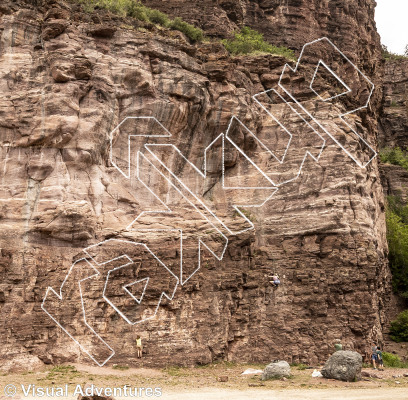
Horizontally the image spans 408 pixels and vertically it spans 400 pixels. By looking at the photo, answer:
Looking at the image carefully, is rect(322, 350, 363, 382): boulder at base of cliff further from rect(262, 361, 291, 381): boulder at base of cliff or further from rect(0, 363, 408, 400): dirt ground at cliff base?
rect(262, 361, 291, 381): boulder at base of cliff

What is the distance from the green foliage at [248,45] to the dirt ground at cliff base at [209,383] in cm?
1850

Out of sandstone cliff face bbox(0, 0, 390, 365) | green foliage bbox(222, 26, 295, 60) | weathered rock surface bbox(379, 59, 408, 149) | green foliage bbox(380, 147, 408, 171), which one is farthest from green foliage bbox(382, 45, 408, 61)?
sandstone cliff face bbox(0, 0, 390, 365)

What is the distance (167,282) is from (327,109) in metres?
12.3

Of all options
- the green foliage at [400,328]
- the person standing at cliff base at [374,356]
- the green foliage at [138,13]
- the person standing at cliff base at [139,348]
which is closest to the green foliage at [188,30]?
the green foliage at [138,13]

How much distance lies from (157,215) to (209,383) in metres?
8.15

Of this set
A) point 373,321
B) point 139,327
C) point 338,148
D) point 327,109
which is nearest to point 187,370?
point 139,327

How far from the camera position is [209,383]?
19312 millimetres

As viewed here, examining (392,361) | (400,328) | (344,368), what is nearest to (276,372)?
(344,368)

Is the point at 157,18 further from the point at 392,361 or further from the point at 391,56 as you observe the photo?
the point at 391,56

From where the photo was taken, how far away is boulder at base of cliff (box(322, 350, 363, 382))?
18984mm

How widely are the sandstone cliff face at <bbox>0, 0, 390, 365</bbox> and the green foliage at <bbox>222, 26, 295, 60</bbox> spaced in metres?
4.59

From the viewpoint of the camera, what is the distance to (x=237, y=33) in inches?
1438

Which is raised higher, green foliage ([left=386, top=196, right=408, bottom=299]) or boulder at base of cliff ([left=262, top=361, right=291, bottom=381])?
green foliage ([left=386, top=196, right=408, bottom=299])

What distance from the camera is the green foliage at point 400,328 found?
3164 cm
